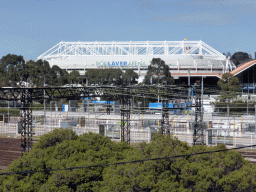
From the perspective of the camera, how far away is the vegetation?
9914 millimetres

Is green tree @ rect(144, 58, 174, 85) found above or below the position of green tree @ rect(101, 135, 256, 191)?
above

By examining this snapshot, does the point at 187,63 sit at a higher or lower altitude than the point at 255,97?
higher

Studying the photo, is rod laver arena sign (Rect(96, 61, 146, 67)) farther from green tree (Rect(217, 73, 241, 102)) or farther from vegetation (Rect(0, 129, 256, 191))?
vegetation (Rect(0, 129, 256, 191))

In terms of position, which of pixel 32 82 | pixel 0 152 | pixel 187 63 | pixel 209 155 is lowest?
pixel 0 152

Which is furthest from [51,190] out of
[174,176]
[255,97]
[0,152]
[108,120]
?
[255,97]

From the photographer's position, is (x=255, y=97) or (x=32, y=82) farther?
(x=32, y=82)

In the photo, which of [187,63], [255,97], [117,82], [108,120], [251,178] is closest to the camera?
[251,178]

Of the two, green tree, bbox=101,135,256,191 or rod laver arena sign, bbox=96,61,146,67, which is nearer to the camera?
green tree, bbox=101,135,256,191

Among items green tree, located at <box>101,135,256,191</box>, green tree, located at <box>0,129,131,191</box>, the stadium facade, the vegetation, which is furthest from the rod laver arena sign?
green tree, located at <box>101,135,256,191</box>

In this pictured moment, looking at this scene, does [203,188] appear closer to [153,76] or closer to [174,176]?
[174,176]

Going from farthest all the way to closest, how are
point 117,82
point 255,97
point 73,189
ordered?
point 117,82 < point 255,97 < point 73,189

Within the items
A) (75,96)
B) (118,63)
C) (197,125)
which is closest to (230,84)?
(197,125)

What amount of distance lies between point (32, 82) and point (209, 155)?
4179 cm

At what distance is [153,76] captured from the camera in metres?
47.3
